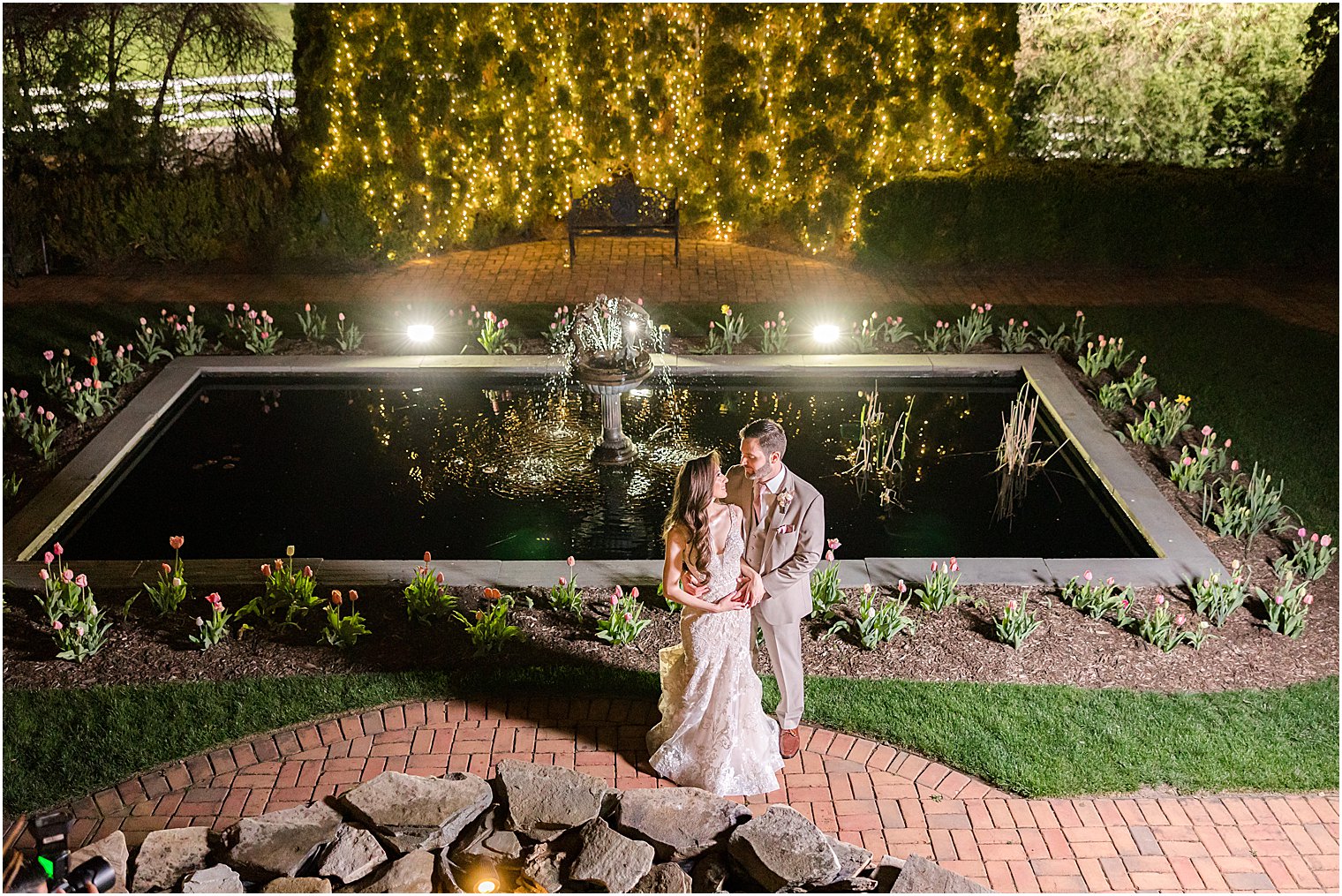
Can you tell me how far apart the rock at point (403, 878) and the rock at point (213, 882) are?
1.42 feet

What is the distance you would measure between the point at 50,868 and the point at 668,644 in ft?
10.8

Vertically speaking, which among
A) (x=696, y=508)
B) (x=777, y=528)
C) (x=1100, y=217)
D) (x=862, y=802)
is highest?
(x=1100, y=217)

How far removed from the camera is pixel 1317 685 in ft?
21.3

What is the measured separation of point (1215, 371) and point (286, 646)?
8535 millimetres

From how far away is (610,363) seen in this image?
902 centimetres

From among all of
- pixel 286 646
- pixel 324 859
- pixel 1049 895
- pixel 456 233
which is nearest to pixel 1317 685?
pixel 1049 895

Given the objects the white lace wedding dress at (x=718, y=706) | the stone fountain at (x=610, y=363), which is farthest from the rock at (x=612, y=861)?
the stone fountain at (x=610, y=363)

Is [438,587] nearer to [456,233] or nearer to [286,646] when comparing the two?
[286,646]

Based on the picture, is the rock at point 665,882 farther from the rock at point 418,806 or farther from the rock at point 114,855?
the rock at point 114,855

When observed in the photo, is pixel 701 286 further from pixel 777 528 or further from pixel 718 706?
pixel 718 706

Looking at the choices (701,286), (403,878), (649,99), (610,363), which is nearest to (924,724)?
(403,878)

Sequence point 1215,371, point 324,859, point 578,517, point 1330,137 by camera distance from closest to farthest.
→ 1. point 324,859
2. point 578,517
3. point 1215,371
4. point 1330,137

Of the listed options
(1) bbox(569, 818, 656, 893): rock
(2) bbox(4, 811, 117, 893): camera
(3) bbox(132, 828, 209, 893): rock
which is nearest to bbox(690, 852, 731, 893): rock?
(1) bbox(569, 818, 656, 893): rock

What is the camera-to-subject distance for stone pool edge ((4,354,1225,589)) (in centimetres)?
736
